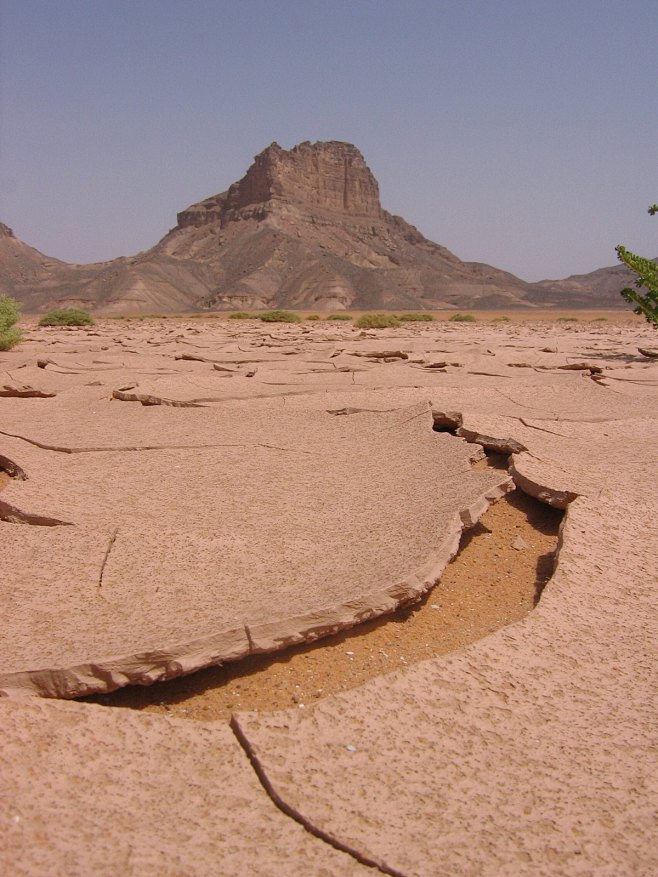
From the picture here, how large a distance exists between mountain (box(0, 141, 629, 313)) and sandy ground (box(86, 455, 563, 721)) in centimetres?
5565

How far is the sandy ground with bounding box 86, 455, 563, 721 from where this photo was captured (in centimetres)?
188

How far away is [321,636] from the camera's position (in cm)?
204

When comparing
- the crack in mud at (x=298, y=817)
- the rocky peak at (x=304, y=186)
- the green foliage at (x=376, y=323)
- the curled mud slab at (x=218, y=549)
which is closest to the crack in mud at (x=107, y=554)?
the curled mud slab at (x=218, y=549)

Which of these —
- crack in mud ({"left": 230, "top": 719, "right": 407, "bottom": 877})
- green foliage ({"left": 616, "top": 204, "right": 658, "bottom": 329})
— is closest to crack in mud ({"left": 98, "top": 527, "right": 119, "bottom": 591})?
crack in mud ({"left": 230, "top": 719, "right": 407, "bottom": 877})

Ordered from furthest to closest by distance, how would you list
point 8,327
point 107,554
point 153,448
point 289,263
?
point 289,263 → point 8,327 → point 153,448 → point 107,554

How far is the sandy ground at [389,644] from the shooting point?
188cm

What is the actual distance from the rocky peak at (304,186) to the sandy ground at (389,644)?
8731cm

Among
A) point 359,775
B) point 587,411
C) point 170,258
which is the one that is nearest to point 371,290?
point 170,258

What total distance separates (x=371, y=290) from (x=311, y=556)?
208 ft

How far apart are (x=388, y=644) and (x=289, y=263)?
2887 inches

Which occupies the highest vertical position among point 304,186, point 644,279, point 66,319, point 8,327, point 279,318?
point 304,186

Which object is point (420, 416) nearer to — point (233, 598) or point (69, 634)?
point (233, 598)

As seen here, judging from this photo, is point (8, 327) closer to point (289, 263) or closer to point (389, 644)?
point (389, 644)

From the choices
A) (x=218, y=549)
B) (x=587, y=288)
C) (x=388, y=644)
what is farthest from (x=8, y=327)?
(x=587, y=288)
